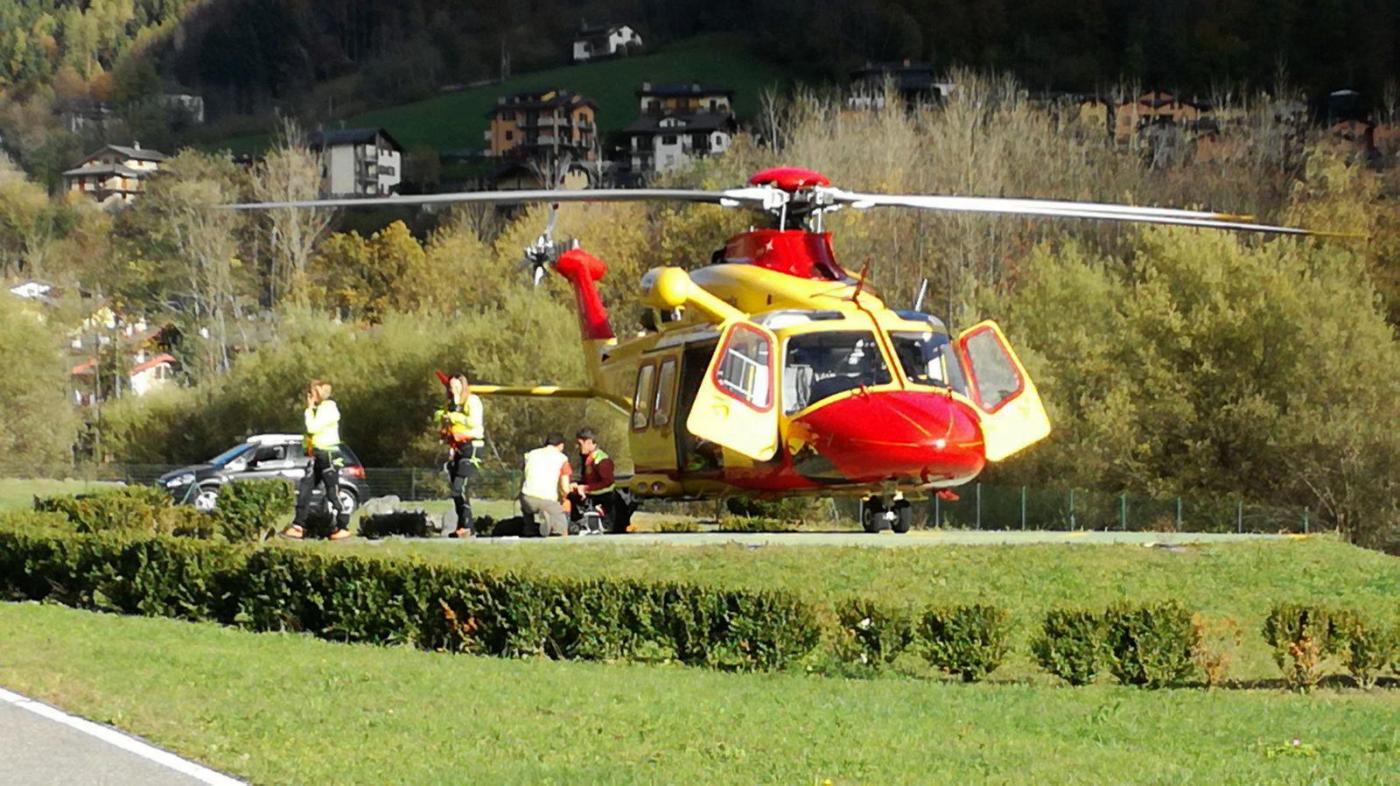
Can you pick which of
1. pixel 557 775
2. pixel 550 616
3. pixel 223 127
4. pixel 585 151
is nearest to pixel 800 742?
pixel 557 775

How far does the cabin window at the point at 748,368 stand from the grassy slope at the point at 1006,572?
1779 millimetres

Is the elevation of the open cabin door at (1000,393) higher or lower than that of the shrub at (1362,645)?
higher

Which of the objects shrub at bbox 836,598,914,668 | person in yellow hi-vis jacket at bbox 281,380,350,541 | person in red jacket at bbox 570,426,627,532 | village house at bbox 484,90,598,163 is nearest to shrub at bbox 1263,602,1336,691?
shrub at bbox 836,598,914,668

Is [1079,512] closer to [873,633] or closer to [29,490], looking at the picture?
[873,633]

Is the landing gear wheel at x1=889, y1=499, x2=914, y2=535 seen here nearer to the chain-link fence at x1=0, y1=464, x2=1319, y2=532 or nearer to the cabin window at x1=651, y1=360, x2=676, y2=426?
the cabin window at x1=651, y1=360, x2=676, y2=426

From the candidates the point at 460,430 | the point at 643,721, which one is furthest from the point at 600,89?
the point at 643,721

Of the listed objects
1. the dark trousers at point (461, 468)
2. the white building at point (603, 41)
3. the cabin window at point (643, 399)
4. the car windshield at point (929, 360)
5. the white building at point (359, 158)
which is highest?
the white building at point (603, 41)

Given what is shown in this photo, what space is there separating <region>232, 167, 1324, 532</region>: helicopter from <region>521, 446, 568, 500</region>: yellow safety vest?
1.41 meters

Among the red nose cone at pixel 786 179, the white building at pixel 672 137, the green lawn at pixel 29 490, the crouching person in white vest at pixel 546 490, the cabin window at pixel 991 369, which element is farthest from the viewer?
the white building at pixel 672 137

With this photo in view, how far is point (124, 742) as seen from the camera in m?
11.6

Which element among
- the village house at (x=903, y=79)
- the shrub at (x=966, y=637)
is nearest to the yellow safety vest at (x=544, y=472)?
the shrub at (x=966, y=637)

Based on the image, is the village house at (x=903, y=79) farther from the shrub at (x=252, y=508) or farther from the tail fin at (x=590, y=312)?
the shrub at (x=252, y=508)

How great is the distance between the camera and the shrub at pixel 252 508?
2477cm

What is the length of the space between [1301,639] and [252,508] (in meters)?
14.0
